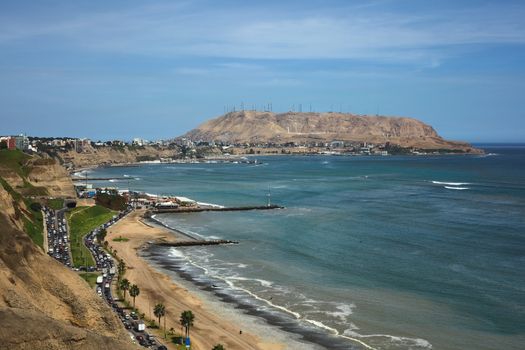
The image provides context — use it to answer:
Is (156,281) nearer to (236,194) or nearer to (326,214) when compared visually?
(326,214)

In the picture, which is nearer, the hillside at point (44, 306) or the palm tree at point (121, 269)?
the hillside at point (44, 306)

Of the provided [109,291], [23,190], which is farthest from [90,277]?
[23,190]

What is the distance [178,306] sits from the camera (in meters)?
49.4

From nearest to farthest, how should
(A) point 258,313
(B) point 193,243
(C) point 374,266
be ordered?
1. (A) point 258,313
2. (C) point 374,266
3. (B) point 193,243

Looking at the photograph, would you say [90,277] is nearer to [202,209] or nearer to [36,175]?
[202,209]

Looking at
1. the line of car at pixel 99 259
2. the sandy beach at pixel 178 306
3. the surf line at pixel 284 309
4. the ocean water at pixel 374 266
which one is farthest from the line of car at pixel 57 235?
the surf line at pixel 284 309

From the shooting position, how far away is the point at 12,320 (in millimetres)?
21125

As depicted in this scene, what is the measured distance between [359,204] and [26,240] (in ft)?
266

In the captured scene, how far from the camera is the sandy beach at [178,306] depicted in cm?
4128

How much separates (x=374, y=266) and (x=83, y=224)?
137 ft

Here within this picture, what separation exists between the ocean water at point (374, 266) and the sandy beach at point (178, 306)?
8.04 feet

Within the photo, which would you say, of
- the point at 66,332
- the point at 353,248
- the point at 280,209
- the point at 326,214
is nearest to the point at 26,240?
the point at 66,332

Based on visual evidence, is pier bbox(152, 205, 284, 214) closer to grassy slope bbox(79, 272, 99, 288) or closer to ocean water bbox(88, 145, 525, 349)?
ocean water bbox(88, 145, 525, 349)

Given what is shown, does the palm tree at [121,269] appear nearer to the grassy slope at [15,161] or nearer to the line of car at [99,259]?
the line of car at [99,259]
